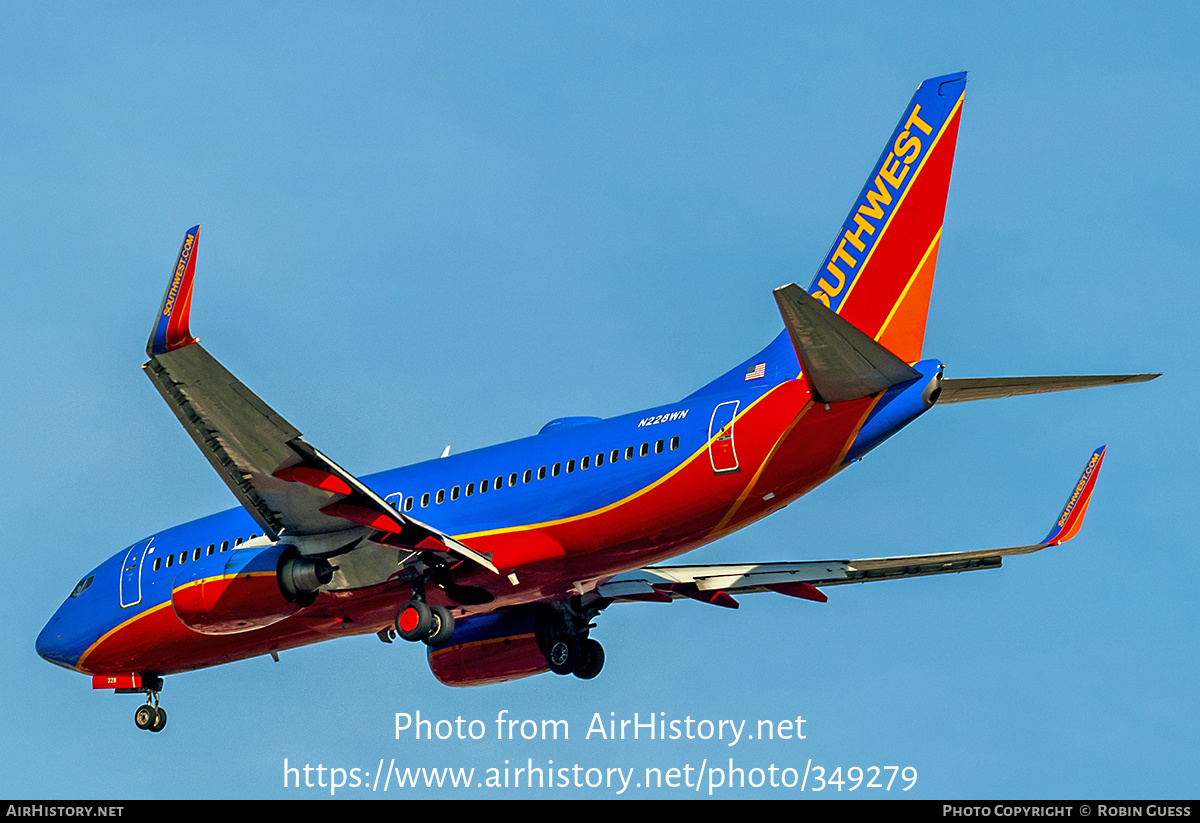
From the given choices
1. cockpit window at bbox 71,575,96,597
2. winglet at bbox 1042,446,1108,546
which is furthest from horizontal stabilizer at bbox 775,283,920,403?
cockpit window at bbox 71,575,96,597

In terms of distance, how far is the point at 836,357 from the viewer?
80.2 feet

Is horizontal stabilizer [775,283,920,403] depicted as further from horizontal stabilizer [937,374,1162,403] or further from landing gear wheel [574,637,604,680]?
landing gear wheel [574,637,604,680]

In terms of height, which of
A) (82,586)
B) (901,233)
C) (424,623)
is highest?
(901,233)

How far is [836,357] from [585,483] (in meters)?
5.76

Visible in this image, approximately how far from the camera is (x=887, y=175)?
2823 centimetres

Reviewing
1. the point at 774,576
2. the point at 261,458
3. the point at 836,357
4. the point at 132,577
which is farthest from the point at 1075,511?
the point at 132,577

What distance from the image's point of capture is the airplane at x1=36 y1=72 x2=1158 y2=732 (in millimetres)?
25469

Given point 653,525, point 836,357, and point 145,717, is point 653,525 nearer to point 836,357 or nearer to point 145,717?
point 836,357

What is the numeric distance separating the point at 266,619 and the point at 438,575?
11.6 ft

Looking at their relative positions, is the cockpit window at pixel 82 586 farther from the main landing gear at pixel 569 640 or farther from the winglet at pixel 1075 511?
the winglet at pixel 1075 511

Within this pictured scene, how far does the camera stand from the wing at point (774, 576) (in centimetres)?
3228

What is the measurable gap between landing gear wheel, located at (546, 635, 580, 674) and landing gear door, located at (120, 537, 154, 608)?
8.79 m
